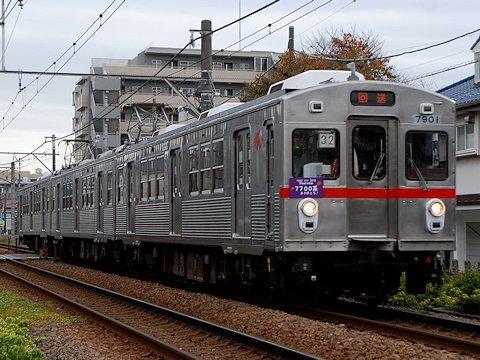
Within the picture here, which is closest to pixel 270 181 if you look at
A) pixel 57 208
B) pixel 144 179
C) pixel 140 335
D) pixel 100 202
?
pixel 140 335

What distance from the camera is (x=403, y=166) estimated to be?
497 inches

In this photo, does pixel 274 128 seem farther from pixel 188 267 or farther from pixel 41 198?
pixel 41 198

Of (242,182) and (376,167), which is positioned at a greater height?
(376,167)

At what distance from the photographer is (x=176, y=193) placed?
17609mm

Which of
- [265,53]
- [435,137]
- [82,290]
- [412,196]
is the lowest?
[82,290]

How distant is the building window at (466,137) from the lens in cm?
2303

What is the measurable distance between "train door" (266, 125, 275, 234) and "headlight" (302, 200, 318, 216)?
0.56 m

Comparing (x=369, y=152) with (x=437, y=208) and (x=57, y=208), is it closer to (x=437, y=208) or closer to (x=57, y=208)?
(x=437, y=208)

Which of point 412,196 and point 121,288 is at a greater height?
point 412,196

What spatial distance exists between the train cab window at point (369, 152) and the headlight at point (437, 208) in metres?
0.79

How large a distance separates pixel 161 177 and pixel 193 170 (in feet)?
7.52

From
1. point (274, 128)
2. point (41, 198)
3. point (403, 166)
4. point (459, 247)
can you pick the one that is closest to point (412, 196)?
point (403, 166)

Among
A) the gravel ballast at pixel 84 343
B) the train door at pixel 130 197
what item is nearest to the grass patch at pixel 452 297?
the gravel ballast at pixel 84 343

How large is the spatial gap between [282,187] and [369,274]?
6.58 ft
